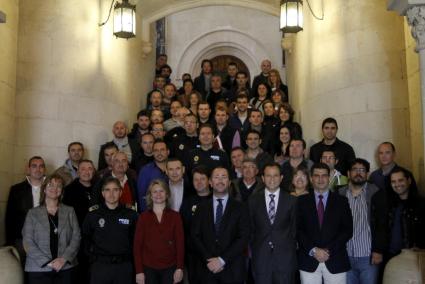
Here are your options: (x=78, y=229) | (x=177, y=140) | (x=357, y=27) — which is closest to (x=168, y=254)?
(x=78, y=229)

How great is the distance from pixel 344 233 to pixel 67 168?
2996 millimetres

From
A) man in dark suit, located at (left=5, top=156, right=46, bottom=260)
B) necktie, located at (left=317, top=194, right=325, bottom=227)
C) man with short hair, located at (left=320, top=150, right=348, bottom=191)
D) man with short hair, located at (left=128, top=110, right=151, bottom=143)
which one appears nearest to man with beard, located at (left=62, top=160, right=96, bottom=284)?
man in dark suit, located at (left=5, top=156, right=46, bottom=260)

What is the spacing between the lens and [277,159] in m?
6.06

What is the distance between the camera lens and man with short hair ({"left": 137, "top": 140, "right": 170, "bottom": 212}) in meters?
5.43

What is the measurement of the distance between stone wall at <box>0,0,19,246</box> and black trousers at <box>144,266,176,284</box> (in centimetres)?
178

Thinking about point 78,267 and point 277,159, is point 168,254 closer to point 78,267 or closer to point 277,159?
point 78,267

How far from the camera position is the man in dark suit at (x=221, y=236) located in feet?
14.4

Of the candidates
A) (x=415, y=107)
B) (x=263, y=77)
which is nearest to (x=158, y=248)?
(x=415, y=107)

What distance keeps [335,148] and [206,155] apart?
136 centimetres

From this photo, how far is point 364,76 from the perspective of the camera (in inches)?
241

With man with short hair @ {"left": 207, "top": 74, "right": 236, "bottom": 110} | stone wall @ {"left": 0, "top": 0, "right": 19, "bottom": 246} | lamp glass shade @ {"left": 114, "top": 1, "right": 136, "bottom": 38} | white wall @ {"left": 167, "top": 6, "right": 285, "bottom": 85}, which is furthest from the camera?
white wall @ {"left": 167, "top": 6, "right": 285, "bottom": 85}

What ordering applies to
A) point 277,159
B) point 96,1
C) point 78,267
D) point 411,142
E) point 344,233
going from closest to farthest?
point 344,233 → point 78,267 → point 411,142 → point 277,159 → point 96,1

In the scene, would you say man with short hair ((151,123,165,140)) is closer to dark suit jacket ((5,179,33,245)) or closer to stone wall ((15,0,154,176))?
stone wall ((15,0,154,176))

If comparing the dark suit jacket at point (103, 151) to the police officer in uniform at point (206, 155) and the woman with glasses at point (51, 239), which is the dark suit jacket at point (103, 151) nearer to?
the police officer in uniform at point (206, 155)
